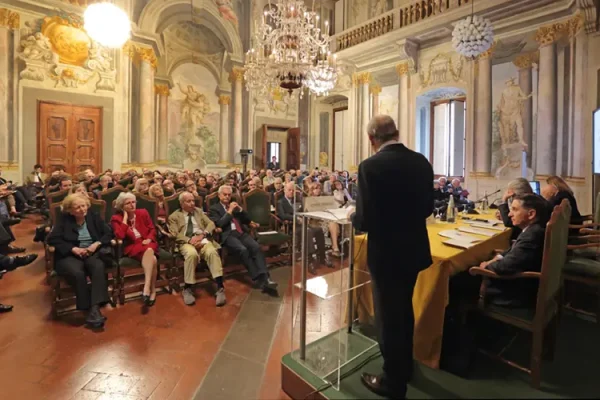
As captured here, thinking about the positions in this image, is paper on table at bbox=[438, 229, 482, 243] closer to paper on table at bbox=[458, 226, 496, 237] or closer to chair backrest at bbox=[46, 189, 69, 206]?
paper on table at bbox=[458, 226, 496, 237]

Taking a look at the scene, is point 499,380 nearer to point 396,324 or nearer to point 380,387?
point 380,387

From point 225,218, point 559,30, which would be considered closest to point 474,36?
point 559,30

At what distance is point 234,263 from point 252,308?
3.64 ft

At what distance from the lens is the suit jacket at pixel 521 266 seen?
200cm

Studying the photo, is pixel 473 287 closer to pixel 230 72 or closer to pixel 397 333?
pixel 397 333

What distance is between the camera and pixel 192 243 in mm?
3748

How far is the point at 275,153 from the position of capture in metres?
14.6

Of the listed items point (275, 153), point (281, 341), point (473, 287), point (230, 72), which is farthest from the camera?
point (275, 153)

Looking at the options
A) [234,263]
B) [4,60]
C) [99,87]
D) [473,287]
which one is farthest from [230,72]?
[473,287]

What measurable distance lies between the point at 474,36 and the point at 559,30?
2915mm

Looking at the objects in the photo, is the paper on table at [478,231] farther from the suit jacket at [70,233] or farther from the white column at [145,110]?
the white column at [145,110]

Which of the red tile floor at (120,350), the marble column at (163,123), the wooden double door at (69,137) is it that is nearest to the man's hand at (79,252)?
the red tile floor at (120,350)

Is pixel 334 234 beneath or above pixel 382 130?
beneath

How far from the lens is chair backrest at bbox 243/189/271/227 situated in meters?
5.00
